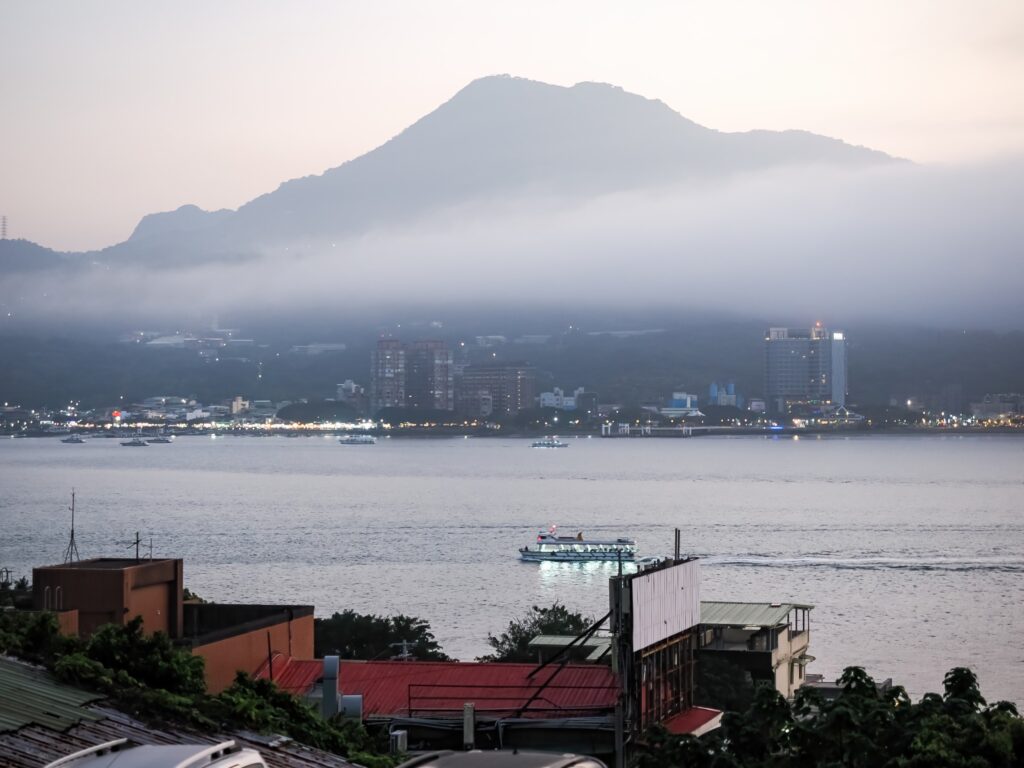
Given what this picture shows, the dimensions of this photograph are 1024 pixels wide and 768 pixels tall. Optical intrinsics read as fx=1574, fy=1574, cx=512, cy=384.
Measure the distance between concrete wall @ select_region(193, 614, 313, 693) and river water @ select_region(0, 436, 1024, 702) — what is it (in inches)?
577

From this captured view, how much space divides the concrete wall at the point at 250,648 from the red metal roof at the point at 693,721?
335cm

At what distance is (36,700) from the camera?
7.43 m

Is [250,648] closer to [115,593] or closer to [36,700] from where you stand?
[115,593]

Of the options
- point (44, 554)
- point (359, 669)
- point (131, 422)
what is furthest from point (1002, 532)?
point (131, 422)

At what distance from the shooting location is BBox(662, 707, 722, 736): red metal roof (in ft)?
39.3

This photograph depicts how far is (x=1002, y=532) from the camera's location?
62.8m

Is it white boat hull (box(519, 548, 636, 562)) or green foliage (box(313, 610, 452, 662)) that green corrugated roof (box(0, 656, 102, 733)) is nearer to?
green foliage (box(313, 610, 452, 662))

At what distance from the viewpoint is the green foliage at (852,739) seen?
8.81 meters

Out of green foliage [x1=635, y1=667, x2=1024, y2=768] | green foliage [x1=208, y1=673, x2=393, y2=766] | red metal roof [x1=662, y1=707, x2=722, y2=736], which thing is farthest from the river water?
green foliage [x1=208, y1=673, x2=393, y2=766]

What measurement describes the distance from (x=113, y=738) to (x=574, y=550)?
4676 centimetres

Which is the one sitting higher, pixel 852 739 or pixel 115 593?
pixel 115 593

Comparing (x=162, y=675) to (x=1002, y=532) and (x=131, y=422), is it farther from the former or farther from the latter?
(x=131, y=422)

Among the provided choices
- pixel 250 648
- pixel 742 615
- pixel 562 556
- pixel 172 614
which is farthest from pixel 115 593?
pixel 562 556

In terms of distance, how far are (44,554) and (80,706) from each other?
4520 centimetres
